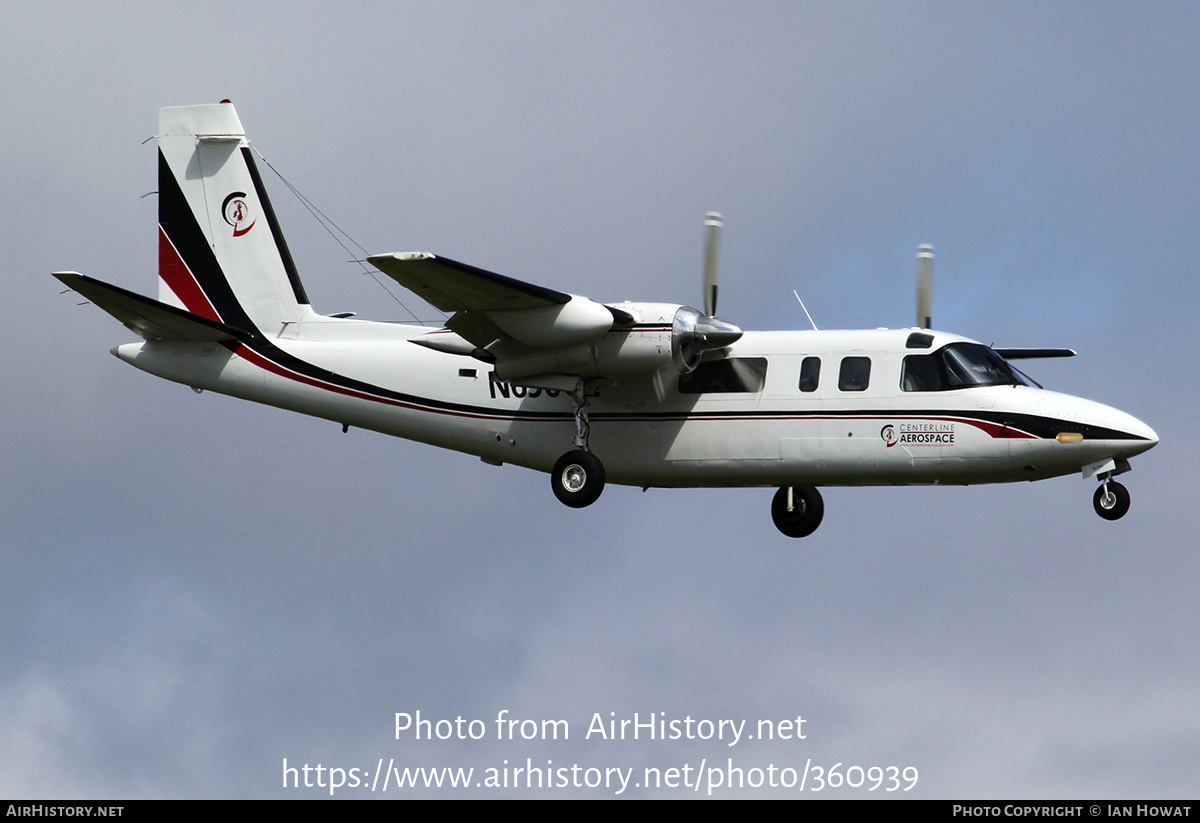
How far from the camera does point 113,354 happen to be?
20375 millimetres

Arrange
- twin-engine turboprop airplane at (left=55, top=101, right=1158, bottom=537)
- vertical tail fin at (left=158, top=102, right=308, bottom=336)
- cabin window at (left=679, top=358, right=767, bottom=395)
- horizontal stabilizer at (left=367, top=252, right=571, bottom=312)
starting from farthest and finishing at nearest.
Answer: vertical tail fin at (left=158, top=102, right=308, bottom=336)
cabin window at (left=679, top=358, right=767, bottom=395)
twin-engine turboprop airplane at (left=55, top=101, right=1158, bottom=537)
horizontal stabilizer at (left=367, top=252, right=571, bottom=312)

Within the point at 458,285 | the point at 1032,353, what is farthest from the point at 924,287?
the point at 458,285

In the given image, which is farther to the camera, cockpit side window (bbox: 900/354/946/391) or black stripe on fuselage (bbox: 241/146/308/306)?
black stripe on fuselage (bbox: 241/146/308/306)

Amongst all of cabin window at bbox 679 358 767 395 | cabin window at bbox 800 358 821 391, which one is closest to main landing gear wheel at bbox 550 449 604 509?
cabin window at bbox 679 358 767 395

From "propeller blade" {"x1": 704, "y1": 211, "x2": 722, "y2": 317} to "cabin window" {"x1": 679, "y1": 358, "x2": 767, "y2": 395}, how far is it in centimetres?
108

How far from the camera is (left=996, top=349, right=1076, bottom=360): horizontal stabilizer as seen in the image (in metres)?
20.5

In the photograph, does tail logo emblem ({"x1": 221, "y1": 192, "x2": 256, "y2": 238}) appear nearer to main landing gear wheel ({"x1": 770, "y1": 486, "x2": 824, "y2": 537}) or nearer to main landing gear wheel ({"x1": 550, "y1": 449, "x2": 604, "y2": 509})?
main landing gear wheel ({"x1": 550, "y1": 449, "x2": 604, "y2": 509})

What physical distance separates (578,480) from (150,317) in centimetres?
594

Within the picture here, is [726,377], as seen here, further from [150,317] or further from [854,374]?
[150,317]

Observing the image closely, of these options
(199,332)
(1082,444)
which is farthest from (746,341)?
(199,332)

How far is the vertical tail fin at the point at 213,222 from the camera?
833 inches

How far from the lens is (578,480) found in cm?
1873

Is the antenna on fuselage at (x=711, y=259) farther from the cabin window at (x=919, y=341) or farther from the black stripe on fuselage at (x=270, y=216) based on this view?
the black stripe on fuselage at (x=270, y=216)

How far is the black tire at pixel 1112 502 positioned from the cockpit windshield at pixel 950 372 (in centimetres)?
163
